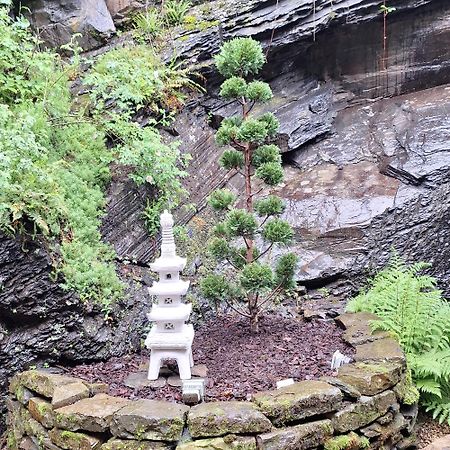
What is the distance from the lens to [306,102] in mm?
7043

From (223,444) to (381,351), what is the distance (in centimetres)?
144

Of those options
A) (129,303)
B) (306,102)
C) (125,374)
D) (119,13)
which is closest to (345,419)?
(125,374)

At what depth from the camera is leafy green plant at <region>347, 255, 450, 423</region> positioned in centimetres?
381

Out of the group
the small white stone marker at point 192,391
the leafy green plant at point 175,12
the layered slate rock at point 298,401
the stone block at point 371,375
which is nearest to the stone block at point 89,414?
the small white stone marker at point 192,391

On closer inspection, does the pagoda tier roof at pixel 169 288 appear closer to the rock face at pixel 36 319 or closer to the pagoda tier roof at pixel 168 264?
the pagoda tier roof at pixel 168 264

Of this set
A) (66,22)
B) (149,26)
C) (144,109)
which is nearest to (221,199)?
(144,109)

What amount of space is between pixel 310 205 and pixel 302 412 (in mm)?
A: 3254

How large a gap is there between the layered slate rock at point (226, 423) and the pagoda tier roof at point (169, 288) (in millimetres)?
886

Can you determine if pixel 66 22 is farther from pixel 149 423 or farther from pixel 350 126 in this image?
pixel 149 423

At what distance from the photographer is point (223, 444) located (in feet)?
9.56

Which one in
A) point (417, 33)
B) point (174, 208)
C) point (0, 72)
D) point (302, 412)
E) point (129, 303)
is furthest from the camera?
point (417, 33)

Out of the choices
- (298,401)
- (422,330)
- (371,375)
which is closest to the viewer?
(298,401)

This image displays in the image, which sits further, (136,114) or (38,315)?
(136,114)

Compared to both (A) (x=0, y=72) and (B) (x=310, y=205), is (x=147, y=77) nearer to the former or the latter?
(A) (x=0, y=72)
